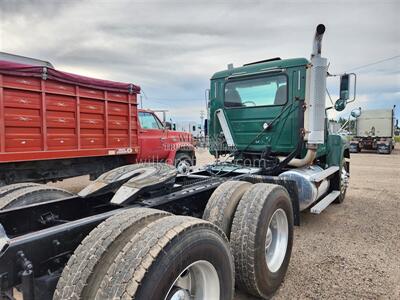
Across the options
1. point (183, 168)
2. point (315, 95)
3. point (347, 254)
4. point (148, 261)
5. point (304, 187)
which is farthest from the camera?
point (183, 168)

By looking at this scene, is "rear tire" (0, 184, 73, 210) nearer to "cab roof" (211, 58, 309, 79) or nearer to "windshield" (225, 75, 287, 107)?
"windshield" (225, 75, 287, 107)

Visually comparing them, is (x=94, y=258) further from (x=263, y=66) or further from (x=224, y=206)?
(x=263, y=66)

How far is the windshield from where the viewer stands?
199 inches

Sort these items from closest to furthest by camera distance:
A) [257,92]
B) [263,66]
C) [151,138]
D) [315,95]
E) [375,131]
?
1. [315,95]
2. [263,66]
3. [257,92]
4. [151,138]
5. [375,131]

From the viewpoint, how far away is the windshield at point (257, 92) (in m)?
5.05

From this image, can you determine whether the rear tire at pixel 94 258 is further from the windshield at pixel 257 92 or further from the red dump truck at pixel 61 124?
the windshield at pixel 257 92

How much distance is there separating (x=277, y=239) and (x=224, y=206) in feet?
2.59

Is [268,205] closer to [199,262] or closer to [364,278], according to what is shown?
[199,262]

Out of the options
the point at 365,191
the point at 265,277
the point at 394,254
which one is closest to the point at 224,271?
the point at 265,277

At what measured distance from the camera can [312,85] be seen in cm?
459

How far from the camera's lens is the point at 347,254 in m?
3.84

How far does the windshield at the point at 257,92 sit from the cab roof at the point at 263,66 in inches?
6.2

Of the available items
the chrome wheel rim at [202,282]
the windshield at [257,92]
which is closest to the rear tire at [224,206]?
the chrome wheel rim at [202,282]

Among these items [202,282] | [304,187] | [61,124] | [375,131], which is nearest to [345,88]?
[304,187]
